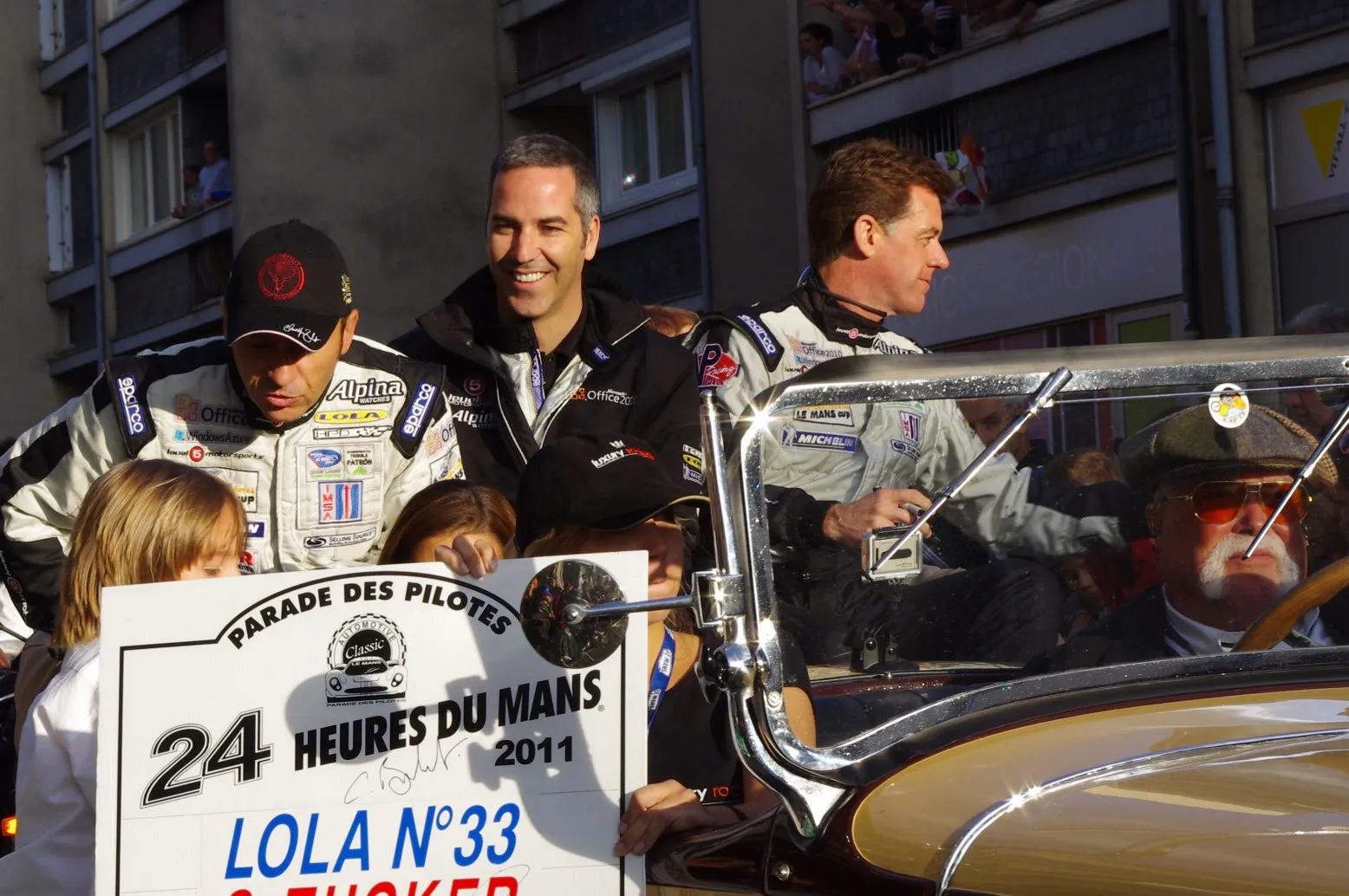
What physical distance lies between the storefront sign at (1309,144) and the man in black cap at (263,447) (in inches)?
338

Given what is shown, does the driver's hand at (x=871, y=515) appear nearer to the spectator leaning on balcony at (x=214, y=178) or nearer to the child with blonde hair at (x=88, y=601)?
the child with blonde hair at (x=88, y=601)

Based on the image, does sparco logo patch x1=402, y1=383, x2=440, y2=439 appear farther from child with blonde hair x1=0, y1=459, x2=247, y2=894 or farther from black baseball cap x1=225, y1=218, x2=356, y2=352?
child with blonde hair x1=0, y1=459, x2=247, y2=894

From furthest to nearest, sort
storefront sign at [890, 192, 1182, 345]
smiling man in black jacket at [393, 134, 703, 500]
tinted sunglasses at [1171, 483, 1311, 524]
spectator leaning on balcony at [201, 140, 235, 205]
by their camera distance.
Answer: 1. spectator leaning on balcony at [201, 140, 235, 205]
2. storefront sign at [890, 192, 1182, 345]
3. smiling man in black jacket at [393, 134, 703, 500]
4. tinted sunglasses at [1171, 483, 1311, 524]

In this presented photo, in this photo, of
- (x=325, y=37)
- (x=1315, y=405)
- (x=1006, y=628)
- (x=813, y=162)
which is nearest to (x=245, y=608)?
(x=1006, y=628)

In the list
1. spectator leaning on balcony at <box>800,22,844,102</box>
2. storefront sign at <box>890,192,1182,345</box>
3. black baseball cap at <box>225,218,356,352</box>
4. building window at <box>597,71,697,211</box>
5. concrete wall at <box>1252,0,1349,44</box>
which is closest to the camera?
black baseball cap at <box>225,218,356,352</box>

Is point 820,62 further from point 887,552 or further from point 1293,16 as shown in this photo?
point 887,552

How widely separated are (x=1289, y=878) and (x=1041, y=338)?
11.5m

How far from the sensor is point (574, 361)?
14.3 ft

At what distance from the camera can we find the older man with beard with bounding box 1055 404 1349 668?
237cm

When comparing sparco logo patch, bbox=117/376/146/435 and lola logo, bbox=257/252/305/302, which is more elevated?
lola logo, bbox=257/252/305/302

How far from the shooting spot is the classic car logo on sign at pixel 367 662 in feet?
7.97

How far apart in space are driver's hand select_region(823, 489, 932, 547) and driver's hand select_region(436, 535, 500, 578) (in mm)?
454

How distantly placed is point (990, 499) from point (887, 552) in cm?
16

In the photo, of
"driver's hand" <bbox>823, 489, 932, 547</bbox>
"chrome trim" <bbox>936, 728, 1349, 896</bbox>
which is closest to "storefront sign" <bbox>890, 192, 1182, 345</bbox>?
"driver's hand" <bbox>823, 489, 932, 547</bbox>
